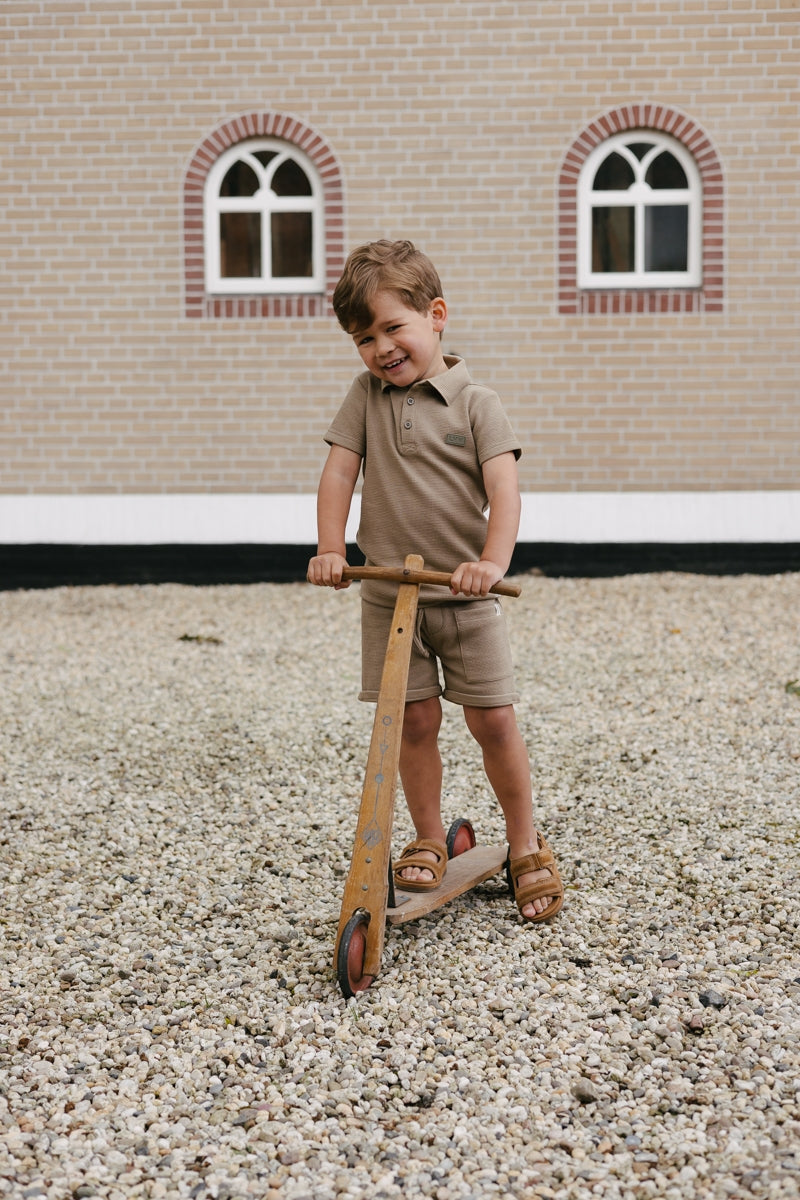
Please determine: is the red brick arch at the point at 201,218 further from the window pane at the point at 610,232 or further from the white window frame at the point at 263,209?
the window pane at the point at 610,232

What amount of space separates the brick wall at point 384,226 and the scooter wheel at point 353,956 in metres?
6.40

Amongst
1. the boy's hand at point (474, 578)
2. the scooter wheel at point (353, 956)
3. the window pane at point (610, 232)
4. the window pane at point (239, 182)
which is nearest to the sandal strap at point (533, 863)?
the scooter wheel at point (353, 956)

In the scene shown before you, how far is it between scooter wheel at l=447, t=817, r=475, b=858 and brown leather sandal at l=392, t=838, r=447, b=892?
0.21 metres

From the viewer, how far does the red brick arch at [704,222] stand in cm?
861

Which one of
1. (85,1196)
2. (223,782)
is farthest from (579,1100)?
(223,782)

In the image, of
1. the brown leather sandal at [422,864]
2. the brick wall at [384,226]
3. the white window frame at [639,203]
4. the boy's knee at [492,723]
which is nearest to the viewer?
the boy's knee at [492,723]

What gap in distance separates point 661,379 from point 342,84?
9.75 ft

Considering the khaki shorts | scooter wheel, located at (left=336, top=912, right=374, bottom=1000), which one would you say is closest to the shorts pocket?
the khaki shorts

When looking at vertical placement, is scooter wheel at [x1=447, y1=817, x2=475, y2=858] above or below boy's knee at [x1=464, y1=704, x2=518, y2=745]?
below

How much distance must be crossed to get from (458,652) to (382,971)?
73 centimetres

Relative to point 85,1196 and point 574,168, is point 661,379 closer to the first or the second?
point 574,168

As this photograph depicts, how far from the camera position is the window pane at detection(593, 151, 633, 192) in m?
8.84

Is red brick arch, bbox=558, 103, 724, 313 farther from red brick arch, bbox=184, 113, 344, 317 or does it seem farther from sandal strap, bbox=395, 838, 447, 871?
sandal strap, bbox=395, 838, 447, 871

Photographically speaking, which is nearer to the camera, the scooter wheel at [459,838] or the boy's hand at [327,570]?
the boy's hand at [327,570]
